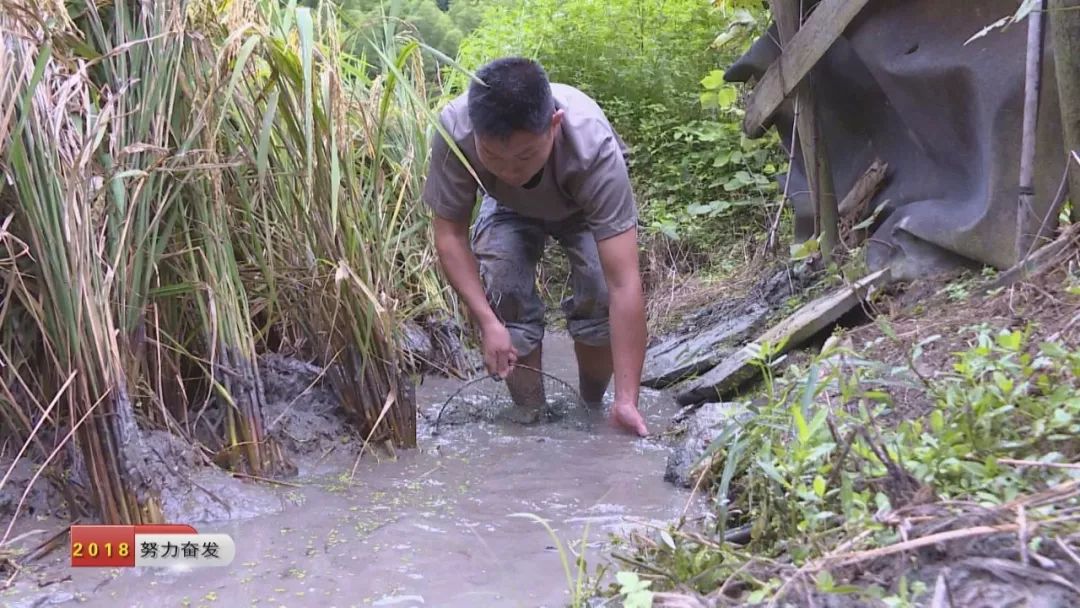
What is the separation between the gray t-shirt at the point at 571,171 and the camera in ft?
9.63

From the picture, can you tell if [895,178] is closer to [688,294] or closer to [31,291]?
[688,294]

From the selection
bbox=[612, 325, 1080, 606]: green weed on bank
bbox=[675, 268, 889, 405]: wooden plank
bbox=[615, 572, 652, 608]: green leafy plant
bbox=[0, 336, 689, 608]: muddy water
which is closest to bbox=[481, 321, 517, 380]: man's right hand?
bbox=[0, 336, 689, 608]: muddy water

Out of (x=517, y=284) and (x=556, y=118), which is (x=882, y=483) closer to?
(x=556, y=118)

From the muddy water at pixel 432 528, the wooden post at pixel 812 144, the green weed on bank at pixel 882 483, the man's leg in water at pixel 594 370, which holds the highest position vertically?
the wooden post at pixel 812 144

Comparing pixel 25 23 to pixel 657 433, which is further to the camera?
pixel 657 433

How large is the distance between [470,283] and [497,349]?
25 centimetres

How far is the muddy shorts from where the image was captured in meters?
3.46

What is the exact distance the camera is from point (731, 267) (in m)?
5.70

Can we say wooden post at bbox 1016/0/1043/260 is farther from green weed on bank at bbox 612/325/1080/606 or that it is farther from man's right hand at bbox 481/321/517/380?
man's right hand at bbox 481/321/517/380

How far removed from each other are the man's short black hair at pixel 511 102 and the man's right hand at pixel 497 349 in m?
0.65

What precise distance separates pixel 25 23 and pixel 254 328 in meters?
1.03

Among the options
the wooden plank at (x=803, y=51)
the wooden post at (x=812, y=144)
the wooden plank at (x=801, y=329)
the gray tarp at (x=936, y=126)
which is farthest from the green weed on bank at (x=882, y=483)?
the wooden post at (x=812, y=144)

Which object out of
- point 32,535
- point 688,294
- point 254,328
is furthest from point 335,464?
point 688,294

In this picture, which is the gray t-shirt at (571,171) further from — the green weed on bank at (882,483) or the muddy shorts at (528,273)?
the green weed on bank at (882,483)
